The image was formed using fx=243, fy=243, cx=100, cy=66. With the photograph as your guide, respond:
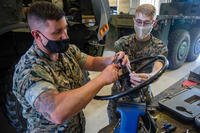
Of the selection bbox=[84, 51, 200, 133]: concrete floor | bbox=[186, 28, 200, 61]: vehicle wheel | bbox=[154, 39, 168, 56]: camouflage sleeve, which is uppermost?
bbox=[154, 39, 168, 56]: camouflage sleeve

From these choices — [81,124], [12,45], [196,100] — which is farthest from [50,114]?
[12,45]

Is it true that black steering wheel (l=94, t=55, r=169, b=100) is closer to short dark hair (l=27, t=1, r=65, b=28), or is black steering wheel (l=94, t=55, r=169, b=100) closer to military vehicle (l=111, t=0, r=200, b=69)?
short dark hair (l=27, t=1, r=65, b=28)

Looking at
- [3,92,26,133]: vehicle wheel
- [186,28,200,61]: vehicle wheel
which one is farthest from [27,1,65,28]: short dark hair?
[186,28,200,61]: vehicle wheel

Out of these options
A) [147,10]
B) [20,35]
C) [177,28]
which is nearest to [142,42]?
[147,10]

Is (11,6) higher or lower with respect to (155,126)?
higher

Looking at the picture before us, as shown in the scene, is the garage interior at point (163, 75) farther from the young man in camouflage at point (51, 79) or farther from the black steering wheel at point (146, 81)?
the young man in camouflage at point (51, 79)

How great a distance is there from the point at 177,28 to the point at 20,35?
416cm

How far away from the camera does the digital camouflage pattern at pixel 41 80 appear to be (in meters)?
1.48

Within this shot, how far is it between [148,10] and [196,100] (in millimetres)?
1052

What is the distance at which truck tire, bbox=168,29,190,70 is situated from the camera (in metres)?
5.69

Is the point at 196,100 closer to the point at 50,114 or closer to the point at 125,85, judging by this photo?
the point at 125,85

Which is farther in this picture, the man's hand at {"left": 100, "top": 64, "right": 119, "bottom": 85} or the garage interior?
the garage interior

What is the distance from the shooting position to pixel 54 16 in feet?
5.25

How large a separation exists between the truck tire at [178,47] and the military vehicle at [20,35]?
2.27 m
